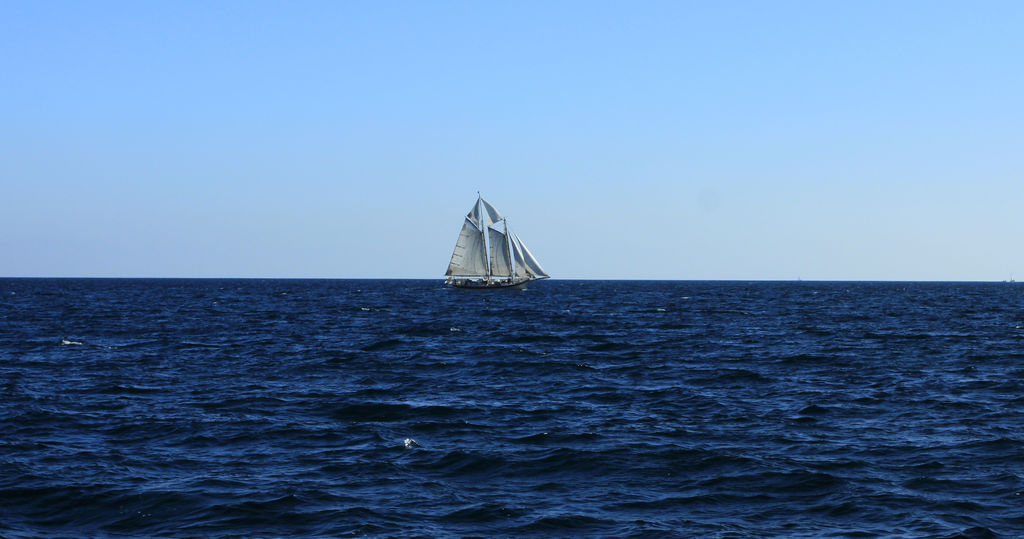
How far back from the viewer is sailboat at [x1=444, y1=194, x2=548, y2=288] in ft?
450

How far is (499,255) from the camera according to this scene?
141 m

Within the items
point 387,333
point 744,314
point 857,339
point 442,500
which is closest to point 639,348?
point 857,339

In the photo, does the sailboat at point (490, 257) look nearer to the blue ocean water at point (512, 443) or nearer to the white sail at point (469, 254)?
the white sail at point (469, 254)

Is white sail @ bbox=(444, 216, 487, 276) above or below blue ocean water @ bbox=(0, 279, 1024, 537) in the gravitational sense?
above

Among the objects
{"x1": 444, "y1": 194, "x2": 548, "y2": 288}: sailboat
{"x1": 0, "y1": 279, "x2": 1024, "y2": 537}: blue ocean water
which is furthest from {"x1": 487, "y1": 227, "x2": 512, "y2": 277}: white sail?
{"x1": 0, "y1": 279, "x2": 1024, "y2": 537}: blue ocean water

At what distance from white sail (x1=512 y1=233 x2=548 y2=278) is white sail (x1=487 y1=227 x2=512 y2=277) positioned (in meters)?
1.36

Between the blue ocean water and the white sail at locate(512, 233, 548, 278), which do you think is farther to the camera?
Result: the white sail at locate(512, 233, 548, 278)

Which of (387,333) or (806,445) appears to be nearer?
(806,445)

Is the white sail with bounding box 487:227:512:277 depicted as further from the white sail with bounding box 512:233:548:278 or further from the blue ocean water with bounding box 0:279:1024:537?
the blue ocean water with bounding box 0:279:1024:537

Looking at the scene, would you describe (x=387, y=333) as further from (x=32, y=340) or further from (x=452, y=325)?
(x=32, y=340)

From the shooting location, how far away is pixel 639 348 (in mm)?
48469

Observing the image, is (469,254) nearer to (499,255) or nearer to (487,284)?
(499,255)

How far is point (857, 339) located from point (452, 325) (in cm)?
2853

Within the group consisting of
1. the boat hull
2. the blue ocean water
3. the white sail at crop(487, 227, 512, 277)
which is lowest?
the blue ocean water
